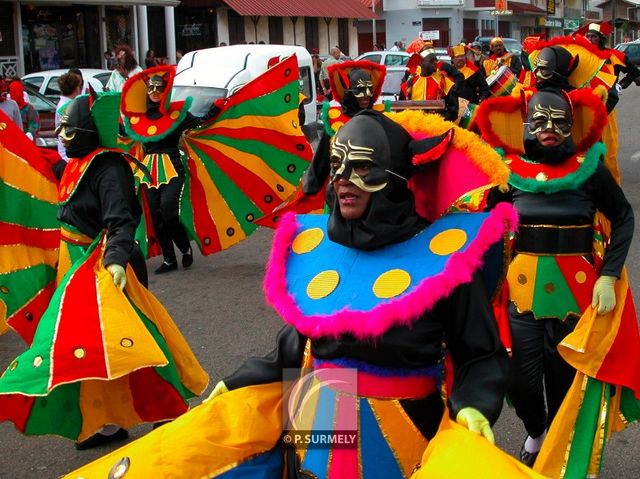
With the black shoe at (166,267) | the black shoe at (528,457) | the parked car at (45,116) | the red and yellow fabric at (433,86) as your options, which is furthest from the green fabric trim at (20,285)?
the parked car at (45,116)

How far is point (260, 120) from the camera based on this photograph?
7.61 metres

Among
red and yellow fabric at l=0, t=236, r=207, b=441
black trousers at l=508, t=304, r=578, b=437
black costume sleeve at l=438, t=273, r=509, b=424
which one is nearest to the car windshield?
red and yellow fabric at l=0, t=236, r=207, b=441

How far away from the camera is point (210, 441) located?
8.44ft

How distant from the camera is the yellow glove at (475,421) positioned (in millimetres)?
2322

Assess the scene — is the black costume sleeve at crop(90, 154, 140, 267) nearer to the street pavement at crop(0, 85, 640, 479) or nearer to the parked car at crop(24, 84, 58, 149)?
the street pavement at crop(0, 85, 640, 479)

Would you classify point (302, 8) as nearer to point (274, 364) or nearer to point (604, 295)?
point (604, 295)

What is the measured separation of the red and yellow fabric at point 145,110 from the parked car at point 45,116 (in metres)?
5.07

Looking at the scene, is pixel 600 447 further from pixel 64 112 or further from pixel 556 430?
pixel 64 112

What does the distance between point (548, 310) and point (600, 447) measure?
1.95 ft

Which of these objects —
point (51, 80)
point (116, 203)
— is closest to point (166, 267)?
point (116, 203)

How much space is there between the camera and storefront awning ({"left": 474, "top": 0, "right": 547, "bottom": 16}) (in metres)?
52.8

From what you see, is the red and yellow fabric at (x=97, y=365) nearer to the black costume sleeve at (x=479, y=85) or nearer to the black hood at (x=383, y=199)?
the black hood at (x=383, y=199)

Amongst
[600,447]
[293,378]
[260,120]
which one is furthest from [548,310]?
[260,120]

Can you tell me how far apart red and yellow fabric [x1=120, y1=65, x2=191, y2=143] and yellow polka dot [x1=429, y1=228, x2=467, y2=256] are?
5757 millimetres
